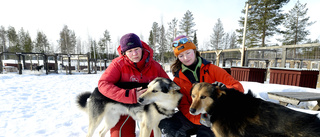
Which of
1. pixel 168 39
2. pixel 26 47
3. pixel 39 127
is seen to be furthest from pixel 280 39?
pixel 26 47

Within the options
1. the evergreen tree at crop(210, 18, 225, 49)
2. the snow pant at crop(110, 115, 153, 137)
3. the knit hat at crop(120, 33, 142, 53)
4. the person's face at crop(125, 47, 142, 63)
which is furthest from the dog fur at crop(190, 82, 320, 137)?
the evergreen tree at crop(210, 18, 225, 49)

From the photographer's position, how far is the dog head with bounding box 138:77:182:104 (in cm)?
220

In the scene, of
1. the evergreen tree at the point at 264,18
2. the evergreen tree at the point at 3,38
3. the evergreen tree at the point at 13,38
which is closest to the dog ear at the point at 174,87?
the evergreen tree at the point at 264,18

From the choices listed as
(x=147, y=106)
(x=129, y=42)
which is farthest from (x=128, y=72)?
(x=147, y=106)

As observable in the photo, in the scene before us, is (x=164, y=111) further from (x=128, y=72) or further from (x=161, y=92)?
(x=128, y=72)

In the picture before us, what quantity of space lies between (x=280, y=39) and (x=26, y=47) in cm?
6986

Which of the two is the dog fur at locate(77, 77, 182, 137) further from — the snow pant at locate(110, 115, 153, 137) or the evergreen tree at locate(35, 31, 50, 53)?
the evergreen tree at locate(35, 31, 50, 53)

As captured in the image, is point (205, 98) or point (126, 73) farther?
point (126, 73)

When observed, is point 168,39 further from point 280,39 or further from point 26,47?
point 26,47

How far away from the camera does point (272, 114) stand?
143 cm

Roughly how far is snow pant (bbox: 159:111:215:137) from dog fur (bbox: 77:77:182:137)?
138 mm

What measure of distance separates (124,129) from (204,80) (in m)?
2.01

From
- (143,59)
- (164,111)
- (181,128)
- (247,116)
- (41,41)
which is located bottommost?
(181,128)

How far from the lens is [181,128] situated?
2189mm
